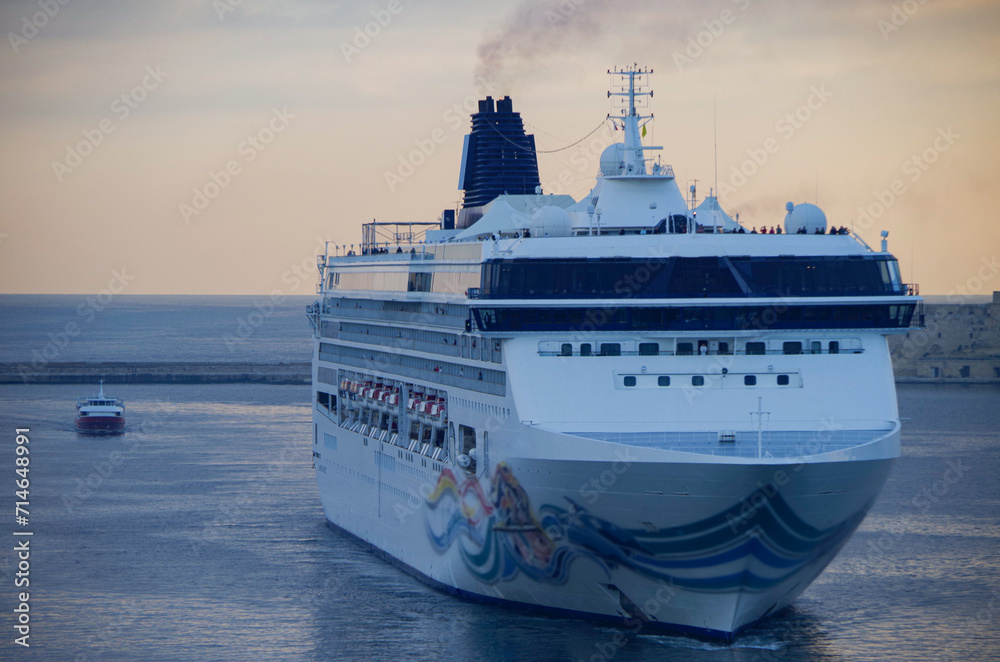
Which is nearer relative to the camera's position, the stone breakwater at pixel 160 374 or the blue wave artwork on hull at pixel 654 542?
the blue wave artwork on hull at pixel 654 542

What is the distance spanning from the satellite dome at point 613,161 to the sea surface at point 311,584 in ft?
36.8

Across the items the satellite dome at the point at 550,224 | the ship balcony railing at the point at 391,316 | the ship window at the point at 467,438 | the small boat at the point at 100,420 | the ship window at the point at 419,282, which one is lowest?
the small boat at the point at 100,420

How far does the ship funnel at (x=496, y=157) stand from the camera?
154 feet

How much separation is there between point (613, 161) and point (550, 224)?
4.13 metres

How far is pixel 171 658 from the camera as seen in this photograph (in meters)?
31.1

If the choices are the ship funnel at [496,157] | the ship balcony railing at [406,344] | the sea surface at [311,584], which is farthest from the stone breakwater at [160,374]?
the ship balcony railing at [406,344]

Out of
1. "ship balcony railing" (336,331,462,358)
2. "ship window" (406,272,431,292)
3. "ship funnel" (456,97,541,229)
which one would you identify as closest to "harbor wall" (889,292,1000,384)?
"ship funnel" (456,97,541,229)

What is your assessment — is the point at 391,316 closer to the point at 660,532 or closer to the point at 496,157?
the point at 496,157

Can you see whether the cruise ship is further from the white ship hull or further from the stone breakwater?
the stone breakwater

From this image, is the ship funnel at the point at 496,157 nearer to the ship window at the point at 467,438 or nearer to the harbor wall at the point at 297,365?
the ship window at the point at 467,438

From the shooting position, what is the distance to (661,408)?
2920cm

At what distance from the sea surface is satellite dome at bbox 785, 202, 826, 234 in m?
9.00

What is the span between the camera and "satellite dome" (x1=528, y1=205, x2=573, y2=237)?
32219 millimetres

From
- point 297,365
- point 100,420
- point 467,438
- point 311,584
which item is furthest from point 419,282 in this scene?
point 297,365
